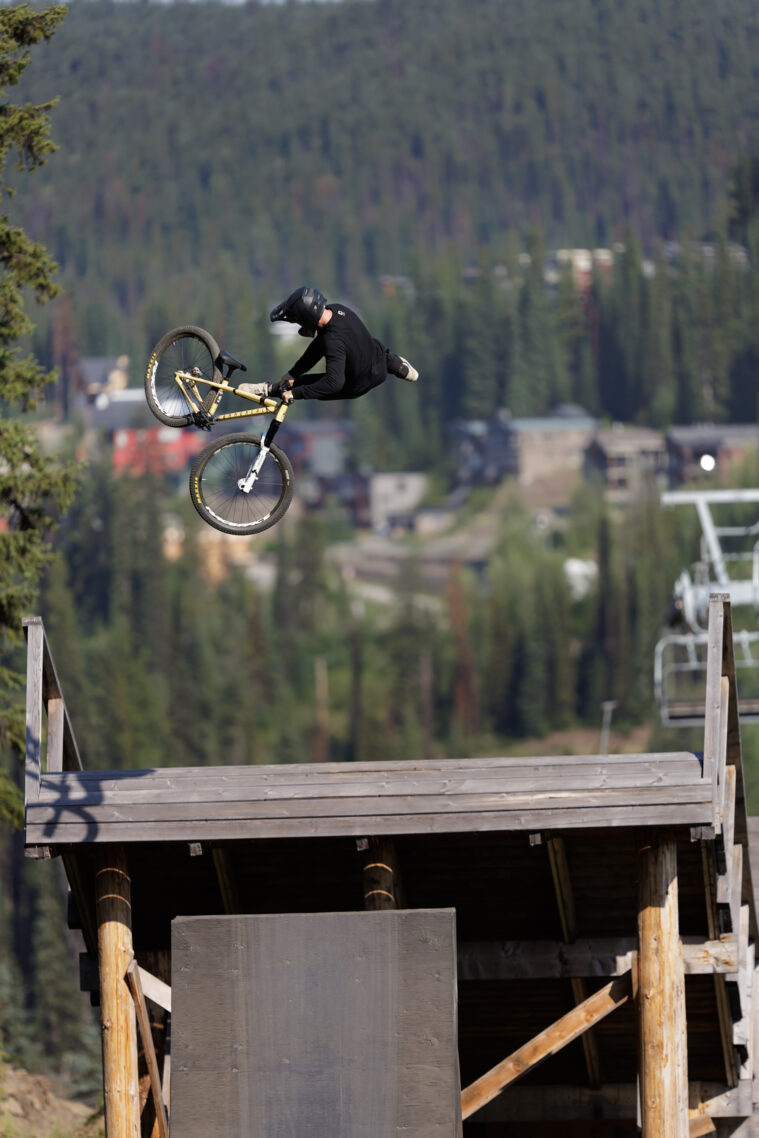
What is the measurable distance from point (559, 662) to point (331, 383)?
147 meters

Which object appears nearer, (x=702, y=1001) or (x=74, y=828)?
(x=74, y=828)

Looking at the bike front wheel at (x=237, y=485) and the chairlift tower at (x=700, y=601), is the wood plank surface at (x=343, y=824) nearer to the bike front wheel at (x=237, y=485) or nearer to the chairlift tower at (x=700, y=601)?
the bike front wheel at (x=237, y=485)

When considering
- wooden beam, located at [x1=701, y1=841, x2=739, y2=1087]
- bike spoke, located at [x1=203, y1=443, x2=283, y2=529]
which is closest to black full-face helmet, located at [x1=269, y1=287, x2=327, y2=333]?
bike spoke, located at [x1=203, y1=443, x2=283, y2=529]

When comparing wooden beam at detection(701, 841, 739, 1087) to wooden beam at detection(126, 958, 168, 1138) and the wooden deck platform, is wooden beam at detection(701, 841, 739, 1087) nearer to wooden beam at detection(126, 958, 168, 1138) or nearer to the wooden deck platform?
the wooden deck platform

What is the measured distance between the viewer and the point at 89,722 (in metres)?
138

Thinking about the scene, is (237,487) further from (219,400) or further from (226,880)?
A: (226,880)

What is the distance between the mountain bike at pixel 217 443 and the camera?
15.2 m

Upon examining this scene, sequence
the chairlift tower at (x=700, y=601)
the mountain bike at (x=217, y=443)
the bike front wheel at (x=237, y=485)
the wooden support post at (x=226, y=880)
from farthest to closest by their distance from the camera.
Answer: the chairlift tower at (x=700, y=601) < the bike front wheel at (x=237, y=485) < the mountain bike at (x=217, y=443) < the wooden support post at (x=226, y=880)

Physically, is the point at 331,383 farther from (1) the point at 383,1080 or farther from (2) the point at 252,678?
(2) the point at 252,678

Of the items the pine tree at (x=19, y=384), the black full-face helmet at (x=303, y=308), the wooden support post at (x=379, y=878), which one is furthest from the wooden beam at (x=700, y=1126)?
the pine tree at (x=19, y=384)

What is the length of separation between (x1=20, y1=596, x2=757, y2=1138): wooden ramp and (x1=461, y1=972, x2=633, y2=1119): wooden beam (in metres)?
0.02

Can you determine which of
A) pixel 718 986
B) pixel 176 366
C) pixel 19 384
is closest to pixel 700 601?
pixel 19 384

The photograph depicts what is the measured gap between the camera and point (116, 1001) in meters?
13.6

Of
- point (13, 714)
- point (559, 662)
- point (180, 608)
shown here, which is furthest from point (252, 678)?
point (13, 714)
